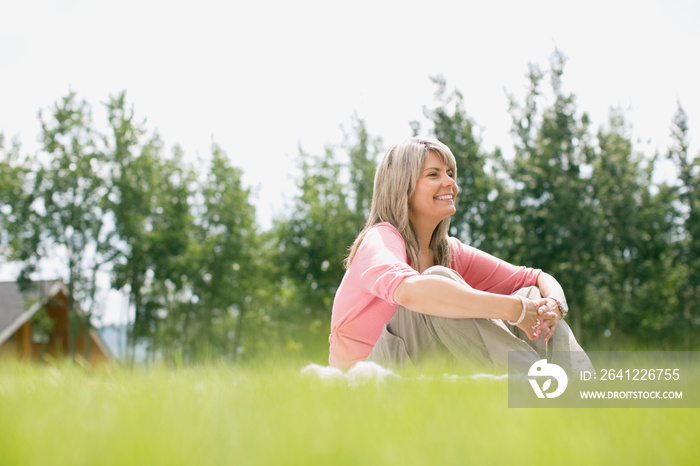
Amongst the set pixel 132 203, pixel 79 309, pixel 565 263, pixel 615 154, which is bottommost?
pixel 79 309

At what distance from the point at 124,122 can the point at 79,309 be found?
7.84m

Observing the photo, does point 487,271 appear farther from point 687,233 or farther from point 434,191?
point 687,233

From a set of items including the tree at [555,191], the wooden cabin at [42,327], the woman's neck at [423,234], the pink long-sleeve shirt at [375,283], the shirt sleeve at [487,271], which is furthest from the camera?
the wooden cabin at [42,327]

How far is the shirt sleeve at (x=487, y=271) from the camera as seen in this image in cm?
415

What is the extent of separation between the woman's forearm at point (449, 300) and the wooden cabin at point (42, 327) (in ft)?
75.1

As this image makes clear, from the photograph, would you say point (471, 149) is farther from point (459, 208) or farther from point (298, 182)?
point (298, 182)

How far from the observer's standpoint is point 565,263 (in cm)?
1998

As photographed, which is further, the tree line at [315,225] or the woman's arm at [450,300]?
the tree line at [315,225]

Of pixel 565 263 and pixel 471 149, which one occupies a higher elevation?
pixel 471 149

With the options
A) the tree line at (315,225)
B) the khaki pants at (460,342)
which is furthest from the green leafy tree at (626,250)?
the khaki pants at (460,342)

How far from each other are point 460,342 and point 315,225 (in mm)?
19385

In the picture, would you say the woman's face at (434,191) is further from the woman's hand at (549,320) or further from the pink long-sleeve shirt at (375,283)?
the woman's hand at (549,320)

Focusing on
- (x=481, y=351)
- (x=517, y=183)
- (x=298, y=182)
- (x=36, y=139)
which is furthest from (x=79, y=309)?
(x=481, y=351)

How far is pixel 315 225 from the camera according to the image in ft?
73.2
